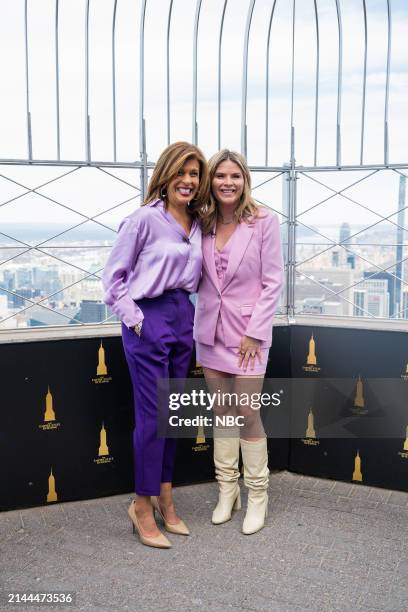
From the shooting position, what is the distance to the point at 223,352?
3.51m

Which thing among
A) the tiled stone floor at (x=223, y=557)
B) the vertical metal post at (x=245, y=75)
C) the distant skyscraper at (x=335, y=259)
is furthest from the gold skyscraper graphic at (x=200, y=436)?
the vertical metal post at (x=245, y=75)

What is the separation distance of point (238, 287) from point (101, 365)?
0.97 metres

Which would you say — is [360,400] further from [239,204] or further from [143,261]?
[143,261]

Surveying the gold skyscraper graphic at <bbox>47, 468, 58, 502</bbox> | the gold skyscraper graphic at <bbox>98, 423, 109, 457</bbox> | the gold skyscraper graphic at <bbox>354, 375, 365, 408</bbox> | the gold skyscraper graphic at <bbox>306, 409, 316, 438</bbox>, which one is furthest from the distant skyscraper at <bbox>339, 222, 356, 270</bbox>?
the gold skyscraper graphic at <bbox>47, 468, 58, 502</bbox>

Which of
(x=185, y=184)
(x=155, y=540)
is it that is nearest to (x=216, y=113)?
(x=185, y=184)

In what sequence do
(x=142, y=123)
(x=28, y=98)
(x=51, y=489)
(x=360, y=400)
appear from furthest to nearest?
(x=360, y=400) < (x=142, y=123) < (x=51, y=489) < (x=28, y=98)

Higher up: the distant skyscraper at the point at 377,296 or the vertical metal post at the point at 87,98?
the vertical metal post at the point at 87,98

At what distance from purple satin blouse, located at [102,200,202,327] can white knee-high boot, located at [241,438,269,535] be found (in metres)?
0.94

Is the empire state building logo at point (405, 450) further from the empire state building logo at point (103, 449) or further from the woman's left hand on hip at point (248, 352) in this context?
the empire state building logo at point (103, 449)

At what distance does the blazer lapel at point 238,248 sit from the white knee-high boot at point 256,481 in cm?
89

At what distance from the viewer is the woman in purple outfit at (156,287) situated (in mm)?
3262

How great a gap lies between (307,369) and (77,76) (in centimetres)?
215

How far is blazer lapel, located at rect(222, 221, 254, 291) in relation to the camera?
3.39 m

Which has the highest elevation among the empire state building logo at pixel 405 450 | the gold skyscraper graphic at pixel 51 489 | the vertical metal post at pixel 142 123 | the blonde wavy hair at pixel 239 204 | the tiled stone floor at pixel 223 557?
the vertical metal post at pixel 142 123
